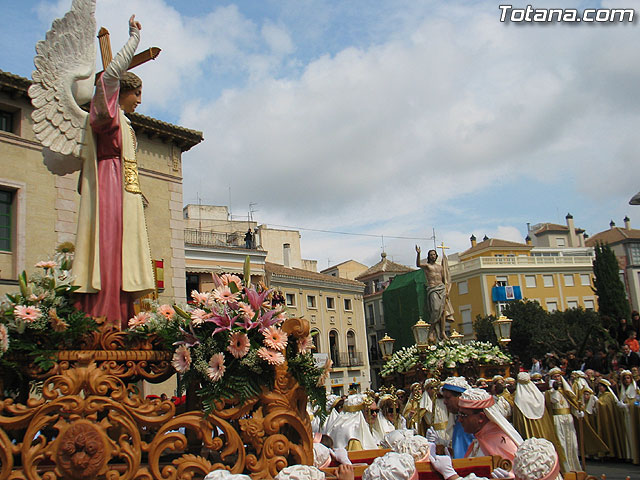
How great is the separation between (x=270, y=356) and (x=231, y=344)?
289mm

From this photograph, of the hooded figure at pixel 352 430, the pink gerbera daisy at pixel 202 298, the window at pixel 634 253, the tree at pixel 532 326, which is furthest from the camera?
the window at pixel 634 253

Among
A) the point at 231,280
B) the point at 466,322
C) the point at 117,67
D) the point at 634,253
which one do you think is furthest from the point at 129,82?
the point at 634,253

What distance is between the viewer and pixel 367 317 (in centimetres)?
6412

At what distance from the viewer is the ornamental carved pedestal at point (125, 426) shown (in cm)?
370

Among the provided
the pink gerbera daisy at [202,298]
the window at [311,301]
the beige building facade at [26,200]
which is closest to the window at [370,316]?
the window at [311,301]

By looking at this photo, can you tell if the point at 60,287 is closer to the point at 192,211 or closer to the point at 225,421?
the point at 225,421

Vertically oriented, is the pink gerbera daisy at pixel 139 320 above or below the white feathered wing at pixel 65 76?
below

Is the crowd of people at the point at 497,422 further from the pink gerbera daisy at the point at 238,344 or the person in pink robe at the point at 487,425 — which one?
the pink gerbera daisy at the point at 238,344

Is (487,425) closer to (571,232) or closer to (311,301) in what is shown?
(311,301)

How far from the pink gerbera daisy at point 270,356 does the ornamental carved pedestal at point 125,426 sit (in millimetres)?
136

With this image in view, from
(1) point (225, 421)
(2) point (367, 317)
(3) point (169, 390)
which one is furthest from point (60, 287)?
(2) point (367, 317)

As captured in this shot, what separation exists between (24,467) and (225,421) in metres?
1.19

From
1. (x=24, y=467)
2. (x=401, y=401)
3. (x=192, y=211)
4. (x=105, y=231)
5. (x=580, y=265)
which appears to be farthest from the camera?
(x=580, y=265)

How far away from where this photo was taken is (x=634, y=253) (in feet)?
211
